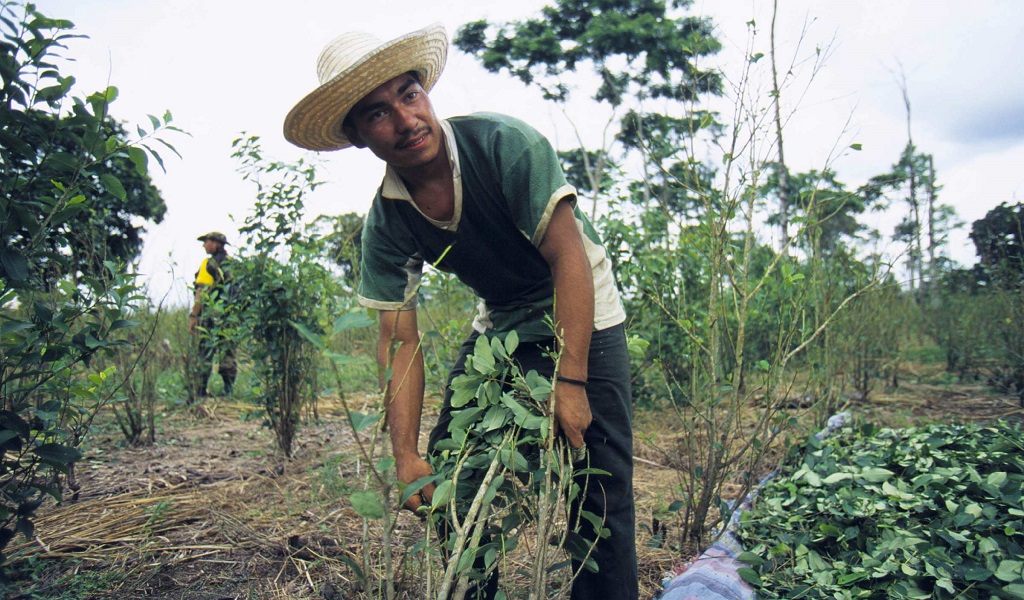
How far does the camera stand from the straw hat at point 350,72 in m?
1.71

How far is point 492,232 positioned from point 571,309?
1.25 feet

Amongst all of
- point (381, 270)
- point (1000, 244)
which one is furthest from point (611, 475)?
point (1000, 244)

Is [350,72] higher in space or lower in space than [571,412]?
higher

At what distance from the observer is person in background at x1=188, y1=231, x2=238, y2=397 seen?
505 cm

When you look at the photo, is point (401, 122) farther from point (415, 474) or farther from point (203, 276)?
point (203, 276)

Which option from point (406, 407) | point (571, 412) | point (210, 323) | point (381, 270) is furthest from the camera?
point (210, 323)

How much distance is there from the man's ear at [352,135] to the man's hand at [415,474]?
920 millimetres

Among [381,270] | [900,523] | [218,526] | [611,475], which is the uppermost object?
[381,270]

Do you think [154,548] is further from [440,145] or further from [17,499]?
[440,145]

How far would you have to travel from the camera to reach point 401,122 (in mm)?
1749

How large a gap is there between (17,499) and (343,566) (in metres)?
1.06

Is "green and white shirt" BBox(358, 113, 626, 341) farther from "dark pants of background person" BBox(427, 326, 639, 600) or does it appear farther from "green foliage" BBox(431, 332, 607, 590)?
"green foliage" BBox(431, 332, 607, 590)

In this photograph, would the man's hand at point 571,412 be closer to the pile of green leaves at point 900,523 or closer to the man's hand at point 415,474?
the man's hand at point 415,474

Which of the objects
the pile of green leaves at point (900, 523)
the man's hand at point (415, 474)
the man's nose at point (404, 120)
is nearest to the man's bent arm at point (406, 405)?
the man's hand at point (415, 474)
